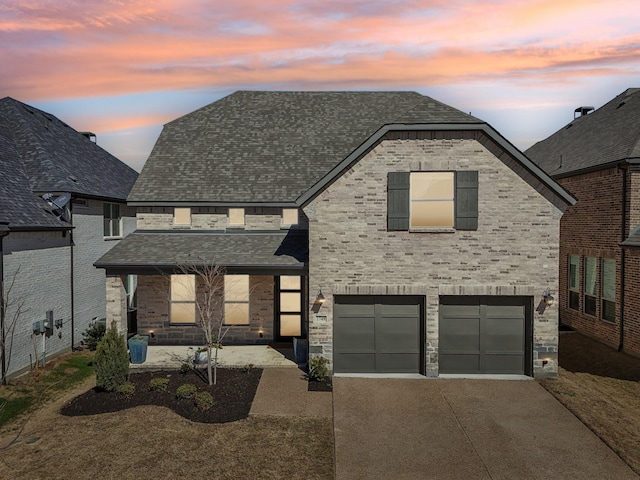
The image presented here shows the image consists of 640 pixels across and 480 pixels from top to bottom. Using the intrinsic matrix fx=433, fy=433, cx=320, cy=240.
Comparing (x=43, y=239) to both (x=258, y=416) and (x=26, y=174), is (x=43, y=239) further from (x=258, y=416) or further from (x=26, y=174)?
(x=258, y=416)

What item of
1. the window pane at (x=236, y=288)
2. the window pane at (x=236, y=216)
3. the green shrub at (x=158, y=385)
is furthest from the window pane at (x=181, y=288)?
the green shrub at (x=158, y=385)

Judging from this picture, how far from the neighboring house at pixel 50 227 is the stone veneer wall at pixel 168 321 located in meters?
2.96

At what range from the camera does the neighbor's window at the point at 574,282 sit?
19.4 meters

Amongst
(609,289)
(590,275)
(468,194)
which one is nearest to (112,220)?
(468,194)

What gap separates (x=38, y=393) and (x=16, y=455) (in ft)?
→ 14.0

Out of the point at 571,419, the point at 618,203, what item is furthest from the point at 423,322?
the point at 618,203

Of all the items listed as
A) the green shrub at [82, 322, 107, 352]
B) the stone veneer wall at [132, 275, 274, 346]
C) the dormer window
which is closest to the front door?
the stone veneer wall at [132, 275, 274, 346]

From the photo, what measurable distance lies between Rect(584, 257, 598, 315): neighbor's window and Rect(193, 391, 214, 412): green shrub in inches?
628

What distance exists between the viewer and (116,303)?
15273mm

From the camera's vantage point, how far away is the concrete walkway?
1119cm

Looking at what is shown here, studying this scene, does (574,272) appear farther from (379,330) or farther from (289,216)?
(289,216)

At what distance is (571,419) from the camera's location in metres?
10.8

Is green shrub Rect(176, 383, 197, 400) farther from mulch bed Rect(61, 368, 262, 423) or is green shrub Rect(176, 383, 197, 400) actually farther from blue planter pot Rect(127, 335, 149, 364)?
blue planter pot Rect(127, 335, 149, 364)

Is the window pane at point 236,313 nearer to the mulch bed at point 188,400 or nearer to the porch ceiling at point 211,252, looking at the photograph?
the porch ceiling at point 211,252
